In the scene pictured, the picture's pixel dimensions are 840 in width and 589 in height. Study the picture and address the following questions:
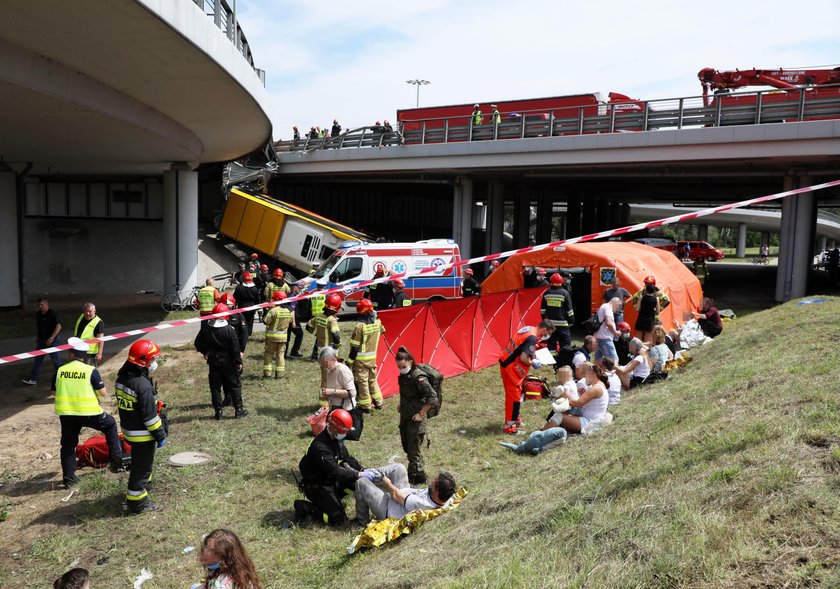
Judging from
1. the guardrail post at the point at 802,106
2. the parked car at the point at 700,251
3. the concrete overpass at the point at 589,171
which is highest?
the guardrail post at the point at 802,106

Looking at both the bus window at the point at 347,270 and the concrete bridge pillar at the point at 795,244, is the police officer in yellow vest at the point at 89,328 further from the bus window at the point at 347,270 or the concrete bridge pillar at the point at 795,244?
the concrete bridge pillar at the point at 795,244

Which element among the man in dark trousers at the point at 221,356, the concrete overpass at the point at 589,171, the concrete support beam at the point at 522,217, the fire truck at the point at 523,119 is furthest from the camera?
the concrete support beam at the point at 522,217

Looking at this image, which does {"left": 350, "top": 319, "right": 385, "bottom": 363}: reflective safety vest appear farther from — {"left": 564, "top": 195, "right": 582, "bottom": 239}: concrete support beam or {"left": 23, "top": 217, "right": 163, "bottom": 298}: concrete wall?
{"left": 564, "top": 195, "right": 582, "bottom": 239}: concrete support beam

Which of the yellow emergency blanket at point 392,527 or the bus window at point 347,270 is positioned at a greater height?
the bus window at point 347,270

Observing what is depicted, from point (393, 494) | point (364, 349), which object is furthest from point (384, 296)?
point (393, 494)

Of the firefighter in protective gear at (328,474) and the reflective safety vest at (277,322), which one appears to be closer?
the firefighter in protective gear at (328,474)

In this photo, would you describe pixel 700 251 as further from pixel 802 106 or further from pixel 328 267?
pixel 328 267

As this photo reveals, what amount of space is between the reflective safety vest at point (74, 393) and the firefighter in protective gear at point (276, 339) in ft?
14.9

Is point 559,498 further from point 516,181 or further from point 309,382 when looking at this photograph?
point 516,181

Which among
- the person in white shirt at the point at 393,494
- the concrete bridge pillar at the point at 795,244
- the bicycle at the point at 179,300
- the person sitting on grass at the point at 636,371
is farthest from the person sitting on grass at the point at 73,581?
the concrete bridge pillar at the point at 795,244

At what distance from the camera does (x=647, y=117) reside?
22641 mm

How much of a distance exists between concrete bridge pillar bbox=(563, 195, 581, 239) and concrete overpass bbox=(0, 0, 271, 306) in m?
21.4

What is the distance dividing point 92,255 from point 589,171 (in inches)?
847

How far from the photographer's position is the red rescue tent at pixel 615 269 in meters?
15.6
